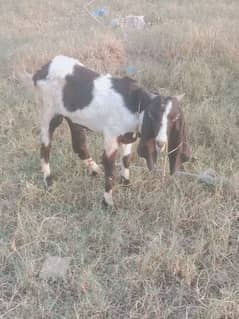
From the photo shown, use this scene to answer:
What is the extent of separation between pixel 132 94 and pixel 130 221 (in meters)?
0.87

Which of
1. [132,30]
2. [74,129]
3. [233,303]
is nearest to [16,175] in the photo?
[74,129]

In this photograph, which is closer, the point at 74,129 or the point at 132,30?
the point at 74,129

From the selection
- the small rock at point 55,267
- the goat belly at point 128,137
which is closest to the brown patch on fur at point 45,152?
the goat belly at point 128,137

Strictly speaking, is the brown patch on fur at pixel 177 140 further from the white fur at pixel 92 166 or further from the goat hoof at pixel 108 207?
the white fur at pixel 92 166

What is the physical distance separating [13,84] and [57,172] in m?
1.96

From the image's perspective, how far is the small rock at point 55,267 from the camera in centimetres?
269

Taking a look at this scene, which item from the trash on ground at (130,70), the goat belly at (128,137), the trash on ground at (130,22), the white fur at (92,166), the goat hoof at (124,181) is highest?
the goat belly at (128,137)

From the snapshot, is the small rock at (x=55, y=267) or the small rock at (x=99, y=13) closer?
the small rock at (x=55, y=267)

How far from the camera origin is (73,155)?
3.83m

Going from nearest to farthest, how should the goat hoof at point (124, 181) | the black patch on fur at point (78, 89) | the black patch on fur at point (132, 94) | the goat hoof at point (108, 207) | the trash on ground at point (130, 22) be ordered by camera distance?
the black patch on fur at point (132, 94) < the black patch on fur at point (78, 89) < the goat hoof at point (108, 207) < the goat hoof at point (124, 181) < the trash on ground at point (130, 22)

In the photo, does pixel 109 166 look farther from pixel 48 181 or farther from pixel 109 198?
pixel 48 181

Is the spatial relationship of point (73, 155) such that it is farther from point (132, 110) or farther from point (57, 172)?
point (132, 110)

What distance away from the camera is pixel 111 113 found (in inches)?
117

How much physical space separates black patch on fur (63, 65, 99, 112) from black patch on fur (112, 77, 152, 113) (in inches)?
7.5
